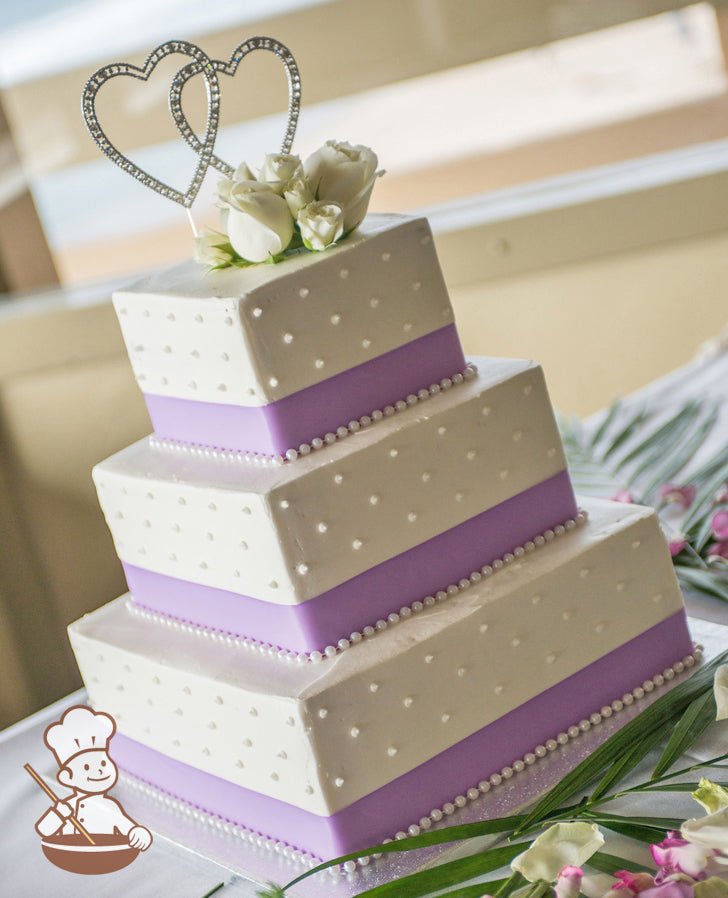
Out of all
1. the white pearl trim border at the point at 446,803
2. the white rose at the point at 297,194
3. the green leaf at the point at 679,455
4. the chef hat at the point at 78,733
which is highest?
Result: the white rose at the point at 297,194

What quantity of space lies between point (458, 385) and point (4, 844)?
0.80m

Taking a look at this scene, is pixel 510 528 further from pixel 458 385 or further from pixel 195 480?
pixel 195 480

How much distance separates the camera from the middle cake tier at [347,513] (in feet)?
3.84

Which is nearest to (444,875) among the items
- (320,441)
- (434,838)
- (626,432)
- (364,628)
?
(434,838)

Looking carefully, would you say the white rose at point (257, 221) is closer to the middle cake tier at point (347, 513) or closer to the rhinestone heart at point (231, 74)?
the rhinestone heart at point (231, 74)

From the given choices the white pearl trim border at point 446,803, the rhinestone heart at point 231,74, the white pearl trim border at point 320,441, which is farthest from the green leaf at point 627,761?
the rhinestone heart at point 231,74

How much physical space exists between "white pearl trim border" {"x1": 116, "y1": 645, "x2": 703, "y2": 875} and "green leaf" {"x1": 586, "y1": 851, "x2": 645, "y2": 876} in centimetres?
25

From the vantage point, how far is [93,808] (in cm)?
107

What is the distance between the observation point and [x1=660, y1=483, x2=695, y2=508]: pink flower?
69.0 inches

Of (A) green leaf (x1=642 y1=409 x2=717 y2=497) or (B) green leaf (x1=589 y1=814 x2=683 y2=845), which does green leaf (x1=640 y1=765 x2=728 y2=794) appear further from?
(A) green leaf (x1=642 y1=409 x2=717 y2=497)

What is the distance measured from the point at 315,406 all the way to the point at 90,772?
1.46 feet

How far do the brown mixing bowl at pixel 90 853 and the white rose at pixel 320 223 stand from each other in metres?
0.66

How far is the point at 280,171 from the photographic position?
47.5 inches

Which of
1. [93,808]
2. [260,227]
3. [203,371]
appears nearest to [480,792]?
[93,808]
